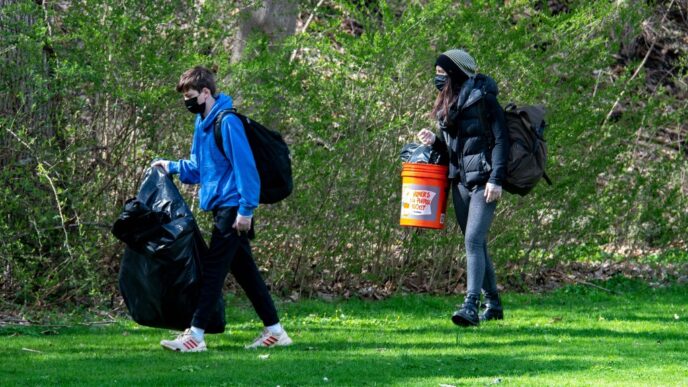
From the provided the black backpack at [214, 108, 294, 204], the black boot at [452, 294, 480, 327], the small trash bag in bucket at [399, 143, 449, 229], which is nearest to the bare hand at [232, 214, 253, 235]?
the black backpack at [214, 108, 294, 204]

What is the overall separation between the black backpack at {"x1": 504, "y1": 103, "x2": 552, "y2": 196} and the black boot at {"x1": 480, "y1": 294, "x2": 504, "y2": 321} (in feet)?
3.04

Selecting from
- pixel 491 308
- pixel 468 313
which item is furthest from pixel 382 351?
pixel 491 308

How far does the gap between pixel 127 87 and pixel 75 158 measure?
0.65 m

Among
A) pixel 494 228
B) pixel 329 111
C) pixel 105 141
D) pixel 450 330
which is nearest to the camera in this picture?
pixel 450 330

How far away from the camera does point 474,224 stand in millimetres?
8195

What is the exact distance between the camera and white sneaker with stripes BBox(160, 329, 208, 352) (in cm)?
718

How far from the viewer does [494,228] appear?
10.8 m

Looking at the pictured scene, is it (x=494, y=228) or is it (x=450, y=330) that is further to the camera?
(x=494, y=228)

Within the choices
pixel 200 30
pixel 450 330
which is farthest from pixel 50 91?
pixel 450 330

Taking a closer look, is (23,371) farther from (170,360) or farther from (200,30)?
(200,30)

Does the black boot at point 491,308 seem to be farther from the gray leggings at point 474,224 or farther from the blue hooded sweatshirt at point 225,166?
the blue hooded sweatshirt at point 225,166

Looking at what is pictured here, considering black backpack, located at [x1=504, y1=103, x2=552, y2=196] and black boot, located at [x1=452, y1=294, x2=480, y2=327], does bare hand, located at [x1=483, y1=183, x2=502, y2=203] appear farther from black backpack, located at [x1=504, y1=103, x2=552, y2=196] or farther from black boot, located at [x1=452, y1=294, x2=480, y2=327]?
black boot, located at [x1=452, y1=294, x2=480, y2=327]

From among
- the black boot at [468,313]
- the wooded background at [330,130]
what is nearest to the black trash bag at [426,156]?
the black boot at [468,313]

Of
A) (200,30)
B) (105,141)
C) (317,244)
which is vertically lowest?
(317,244)
